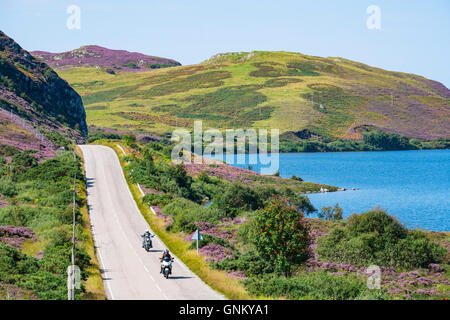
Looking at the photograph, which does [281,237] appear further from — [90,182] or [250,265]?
[90,182]

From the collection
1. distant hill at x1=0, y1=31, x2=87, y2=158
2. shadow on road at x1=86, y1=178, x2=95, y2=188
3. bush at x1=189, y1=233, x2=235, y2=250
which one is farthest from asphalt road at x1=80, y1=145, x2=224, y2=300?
distant hill at x1=0, y1=31, x2=87, y2=158

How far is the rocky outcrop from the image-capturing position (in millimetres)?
110000

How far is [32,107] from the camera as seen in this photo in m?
108

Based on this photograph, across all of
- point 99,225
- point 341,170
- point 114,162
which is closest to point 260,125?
point 341,170

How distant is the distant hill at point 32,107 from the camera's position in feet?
255

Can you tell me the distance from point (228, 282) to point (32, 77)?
10930 centimetres

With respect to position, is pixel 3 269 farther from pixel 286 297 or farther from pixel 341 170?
pixel 341 170

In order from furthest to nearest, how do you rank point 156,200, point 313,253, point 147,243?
point 156,200, point 313,253, point 147,243

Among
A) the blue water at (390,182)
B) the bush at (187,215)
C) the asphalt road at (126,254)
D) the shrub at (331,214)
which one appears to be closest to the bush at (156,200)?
the bush at (187,215)

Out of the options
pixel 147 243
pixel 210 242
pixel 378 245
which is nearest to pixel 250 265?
pixel 210 242

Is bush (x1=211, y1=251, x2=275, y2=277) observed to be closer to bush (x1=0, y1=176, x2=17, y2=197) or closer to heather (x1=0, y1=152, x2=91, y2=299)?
heather (x1=0, y1=152, x2=91, y2=299)

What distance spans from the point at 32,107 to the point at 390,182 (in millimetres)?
76172

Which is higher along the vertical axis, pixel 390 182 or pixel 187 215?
pixel 187 215

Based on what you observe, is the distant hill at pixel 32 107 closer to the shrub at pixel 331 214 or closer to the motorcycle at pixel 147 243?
the shrub at pixel 331 214
